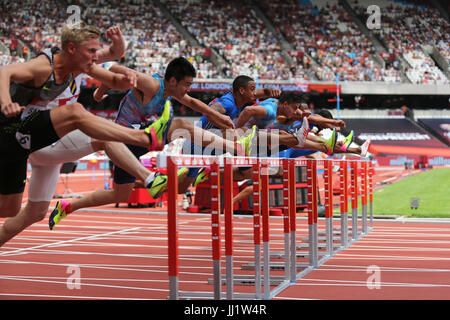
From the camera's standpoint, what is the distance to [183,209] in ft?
45.3

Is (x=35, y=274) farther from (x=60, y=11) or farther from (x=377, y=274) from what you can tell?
(x=60, y=11)

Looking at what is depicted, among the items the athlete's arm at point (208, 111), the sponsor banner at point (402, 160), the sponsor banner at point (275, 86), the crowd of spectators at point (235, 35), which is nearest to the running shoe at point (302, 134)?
the athlete's arm at point (208, 111)

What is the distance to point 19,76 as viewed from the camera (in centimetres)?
402

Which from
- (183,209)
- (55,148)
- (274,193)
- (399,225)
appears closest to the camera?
(55,148)

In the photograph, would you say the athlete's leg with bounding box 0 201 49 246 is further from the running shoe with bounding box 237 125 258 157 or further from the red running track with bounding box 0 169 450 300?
the running shoe with bounding box 237 125 258 157

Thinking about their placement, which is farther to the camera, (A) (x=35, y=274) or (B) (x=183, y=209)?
(B) (x=183, y=209)

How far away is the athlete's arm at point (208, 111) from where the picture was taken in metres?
5.74

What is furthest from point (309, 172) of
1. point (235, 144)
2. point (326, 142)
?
point (326, 142)

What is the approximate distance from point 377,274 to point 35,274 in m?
3.42

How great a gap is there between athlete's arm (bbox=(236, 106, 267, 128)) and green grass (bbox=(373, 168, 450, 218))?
18.1 feet

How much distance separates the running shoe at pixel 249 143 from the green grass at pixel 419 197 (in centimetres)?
592

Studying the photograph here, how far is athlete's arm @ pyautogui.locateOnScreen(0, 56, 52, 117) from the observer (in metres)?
3.61

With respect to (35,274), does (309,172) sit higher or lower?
higher
